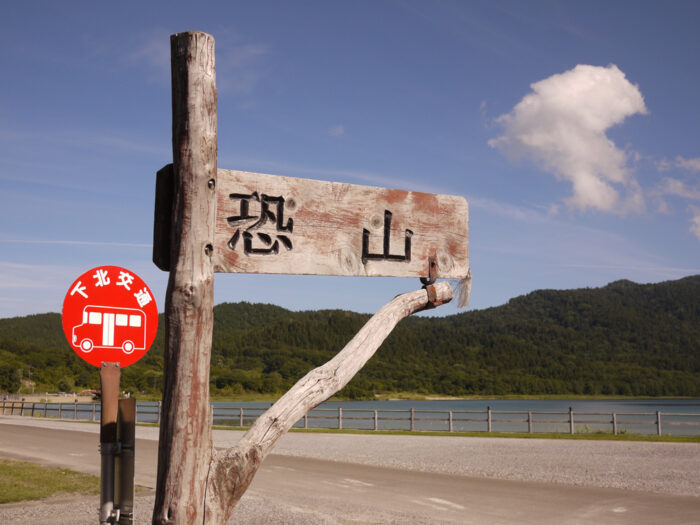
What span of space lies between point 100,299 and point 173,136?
234 cm

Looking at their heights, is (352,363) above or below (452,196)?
below

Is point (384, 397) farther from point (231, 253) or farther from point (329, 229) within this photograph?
point (231, 253)

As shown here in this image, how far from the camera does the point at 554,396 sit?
15475cm

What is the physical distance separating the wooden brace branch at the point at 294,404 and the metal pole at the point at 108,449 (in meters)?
0.39

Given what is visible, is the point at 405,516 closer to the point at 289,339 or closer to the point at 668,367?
the point at 289,339

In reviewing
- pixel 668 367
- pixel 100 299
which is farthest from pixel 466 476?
pixel 668 367

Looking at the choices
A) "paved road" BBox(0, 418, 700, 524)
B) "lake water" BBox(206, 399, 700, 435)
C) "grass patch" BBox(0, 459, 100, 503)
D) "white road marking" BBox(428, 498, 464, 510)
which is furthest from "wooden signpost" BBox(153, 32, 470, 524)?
"lake water" BBox(206, 399, 700, 435)

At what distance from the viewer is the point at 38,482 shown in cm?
1027

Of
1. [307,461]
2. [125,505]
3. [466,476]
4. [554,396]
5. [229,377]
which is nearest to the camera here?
[125,505]

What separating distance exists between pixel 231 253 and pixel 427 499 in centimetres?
792

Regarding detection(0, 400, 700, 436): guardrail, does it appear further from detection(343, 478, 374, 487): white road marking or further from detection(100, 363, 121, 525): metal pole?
detection(100, 363, 121, 525): metal pole

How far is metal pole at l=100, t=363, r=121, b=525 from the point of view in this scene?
2182mm

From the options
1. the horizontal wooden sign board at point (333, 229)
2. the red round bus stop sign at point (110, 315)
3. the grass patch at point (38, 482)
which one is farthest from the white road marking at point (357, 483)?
the horizontal wooden sign board at point (333, 229)

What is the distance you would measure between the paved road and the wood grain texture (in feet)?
19.4
